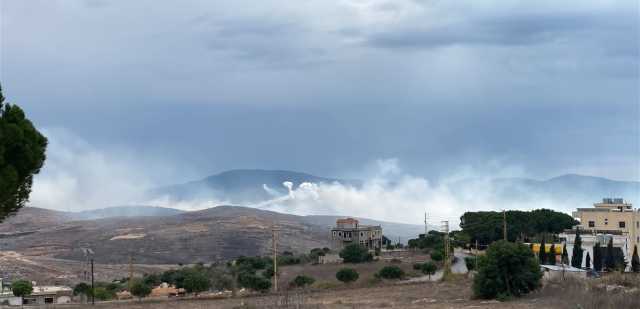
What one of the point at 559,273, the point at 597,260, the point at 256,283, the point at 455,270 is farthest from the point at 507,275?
the point at 455,270

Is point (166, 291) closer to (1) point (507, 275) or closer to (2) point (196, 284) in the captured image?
(2) point (196, 284)

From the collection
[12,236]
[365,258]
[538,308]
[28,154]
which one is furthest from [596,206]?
[12,236]

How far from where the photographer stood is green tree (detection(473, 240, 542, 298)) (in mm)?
50281

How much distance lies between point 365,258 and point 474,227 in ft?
66.9

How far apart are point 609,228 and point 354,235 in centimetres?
3815

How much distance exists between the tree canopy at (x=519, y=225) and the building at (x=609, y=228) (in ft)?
10.7

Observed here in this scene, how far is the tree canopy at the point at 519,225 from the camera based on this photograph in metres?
96.8

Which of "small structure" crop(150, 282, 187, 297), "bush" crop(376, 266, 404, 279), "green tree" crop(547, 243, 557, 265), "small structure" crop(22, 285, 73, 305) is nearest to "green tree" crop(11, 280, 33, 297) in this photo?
"small structure" crop(22, 285, 73, 305)

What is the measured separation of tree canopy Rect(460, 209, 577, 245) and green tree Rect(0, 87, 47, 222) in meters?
67.3

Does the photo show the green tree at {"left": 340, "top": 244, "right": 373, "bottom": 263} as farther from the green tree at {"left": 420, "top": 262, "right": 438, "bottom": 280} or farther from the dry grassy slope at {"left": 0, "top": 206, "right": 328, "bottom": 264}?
the dry grassy slope at {"left": 0, "top": 206, "right": 328, "bottom": 264}

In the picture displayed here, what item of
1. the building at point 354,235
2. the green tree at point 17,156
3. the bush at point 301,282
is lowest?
the bush at point 301,282

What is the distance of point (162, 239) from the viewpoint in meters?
137

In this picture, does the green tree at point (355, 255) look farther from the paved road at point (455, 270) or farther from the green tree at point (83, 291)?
the green tree at point (83, 291)

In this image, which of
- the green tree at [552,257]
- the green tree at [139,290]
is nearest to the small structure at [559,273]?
the green tree at [552,257]
